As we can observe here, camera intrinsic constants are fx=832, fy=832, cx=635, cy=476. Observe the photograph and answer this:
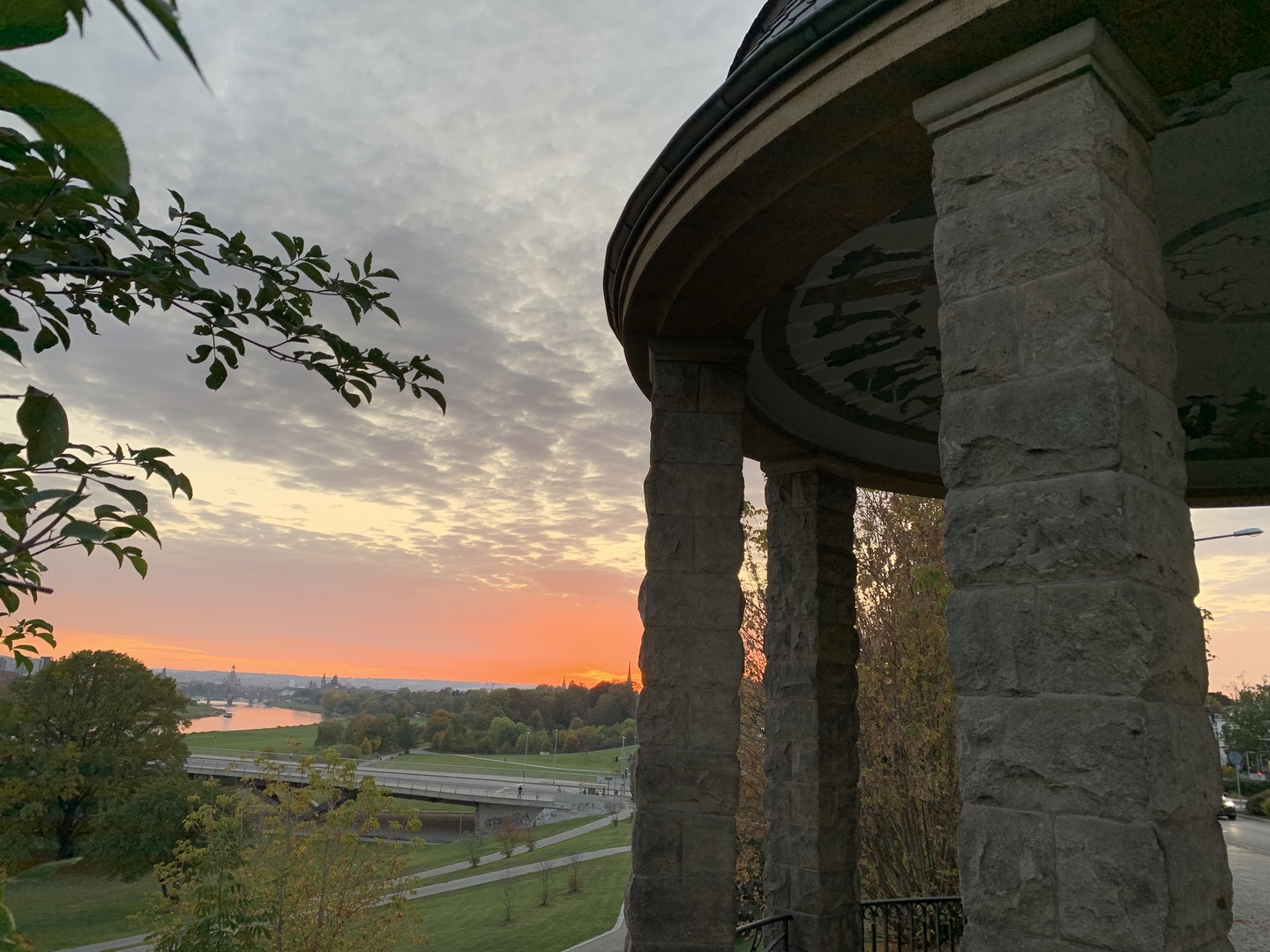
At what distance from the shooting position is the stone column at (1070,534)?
2590 millimetres

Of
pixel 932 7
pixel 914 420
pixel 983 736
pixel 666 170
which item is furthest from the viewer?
pixel 914 420

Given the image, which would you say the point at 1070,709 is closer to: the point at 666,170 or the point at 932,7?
the point at 932,7

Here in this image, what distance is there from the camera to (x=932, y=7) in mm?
3299

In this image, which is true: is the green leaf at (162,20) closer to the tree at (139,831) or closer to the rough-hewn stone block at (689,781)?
the rough-hewn stone block at (689,781)

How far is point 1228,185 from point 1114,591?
12.4ft

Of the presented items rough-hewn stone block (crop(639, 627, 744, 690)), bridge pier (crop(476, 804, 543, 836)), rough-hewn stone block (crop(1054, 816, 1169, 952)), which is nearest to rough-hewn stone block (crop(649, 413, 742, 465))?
rough-hewn stone block (crop(639, 627, 744, 690))

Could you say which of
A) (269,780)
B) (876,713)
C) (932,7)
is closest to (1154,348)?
(932,7)

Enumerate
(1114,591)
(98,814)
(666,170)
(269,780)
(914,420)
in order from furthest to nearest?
(98,814), (269,780), (914,420), (666,170), (1114,591)

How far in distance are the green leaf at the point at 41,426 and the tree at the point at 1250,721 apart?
7704 centimetres

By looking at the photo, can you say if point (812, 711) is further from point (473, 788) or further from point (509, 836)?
point (473, 788)

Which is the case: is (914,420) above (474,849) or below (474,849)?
above

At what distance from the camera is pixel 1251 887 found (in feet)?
62.2

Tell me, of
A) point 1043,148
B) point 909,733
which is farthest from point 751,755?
point 1043,148

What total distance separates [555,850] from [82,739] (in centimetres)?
3123
